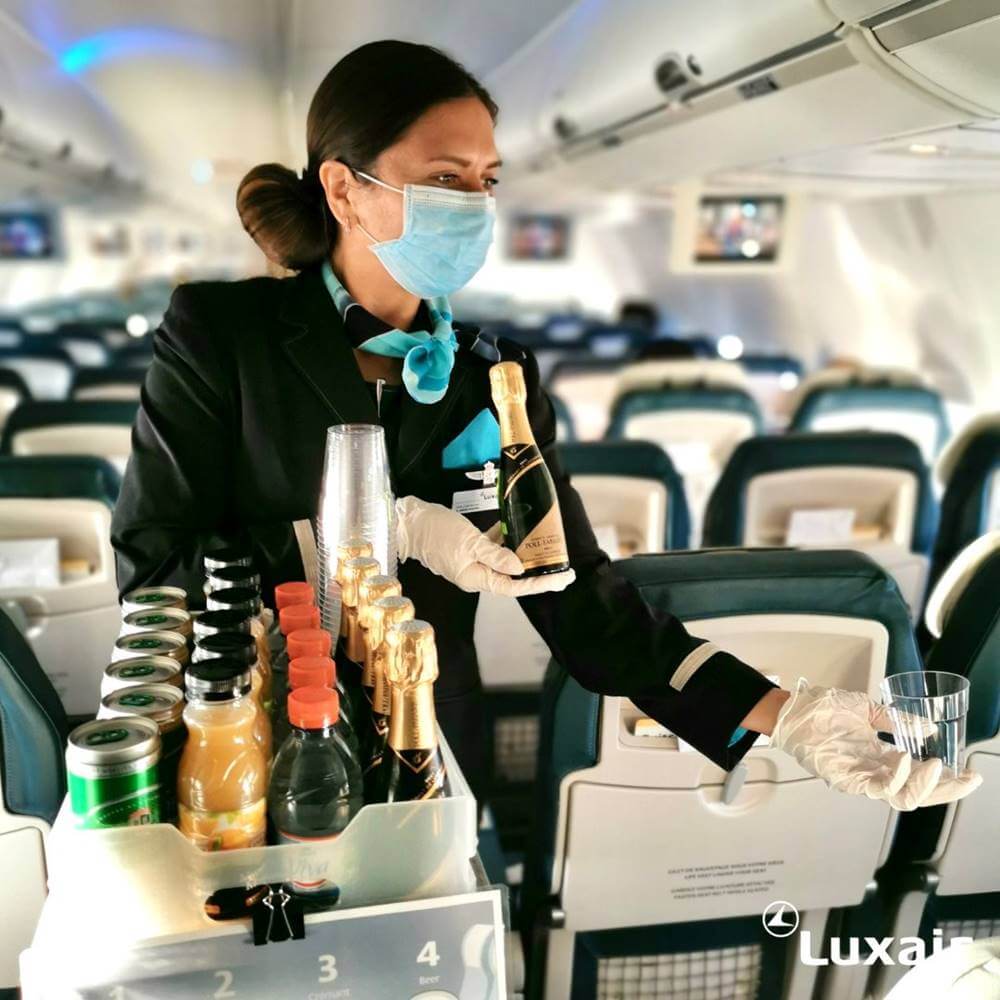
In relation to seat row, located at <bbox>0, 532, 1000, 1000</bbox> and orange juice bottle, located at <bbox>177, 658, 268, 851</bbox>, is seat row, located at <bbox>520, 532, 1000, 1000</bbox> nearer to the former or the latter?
seat row, located at <bbox>0, 532, 1000, 1000</bbox>

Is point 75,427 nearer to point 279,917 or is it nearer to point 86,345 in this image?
point 279,917

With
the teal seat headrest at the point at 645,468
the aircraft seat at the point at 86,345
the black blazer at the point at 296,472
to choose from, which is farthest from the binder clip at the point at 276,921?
the aircraft seat at the point at 86,345

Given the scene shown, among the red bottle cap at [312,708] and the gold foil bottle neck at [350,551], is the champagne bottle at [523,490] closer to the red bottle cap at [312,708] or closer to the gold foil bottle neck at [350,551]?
the gold foil bottle neck at [350,551]

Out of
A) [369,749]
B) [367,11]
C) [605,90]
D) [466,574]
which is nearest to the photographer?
[369,749]

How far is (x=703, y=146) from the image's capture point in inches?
196

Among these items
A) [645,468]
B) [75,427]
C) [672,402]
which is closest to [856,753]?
[645,468]

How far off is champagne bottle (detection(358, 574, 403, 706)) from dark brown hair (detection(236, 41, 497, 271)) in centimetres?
76

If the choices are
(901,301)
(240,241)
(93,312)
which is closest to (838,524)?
(901,301)

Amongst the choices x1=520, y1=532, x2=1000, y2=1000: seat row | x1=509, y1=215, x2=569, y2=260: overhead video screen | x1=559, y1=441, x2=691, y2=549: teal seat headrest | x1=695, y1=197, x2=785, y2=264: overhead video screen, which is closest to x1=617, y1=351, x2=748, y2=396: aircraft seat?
x1=695, y1=197, x2=785, y2=264: overhead video screen

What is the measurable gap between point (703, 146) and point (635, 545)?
2442 millimetres

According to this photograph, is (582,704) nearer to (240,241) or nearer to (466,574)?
(466,574)

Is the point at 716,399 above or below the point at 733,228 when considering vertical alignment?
below

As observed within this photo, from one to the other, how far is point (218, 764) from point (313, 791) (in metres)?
0.12

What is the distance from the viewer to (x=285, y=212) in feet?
5.79
